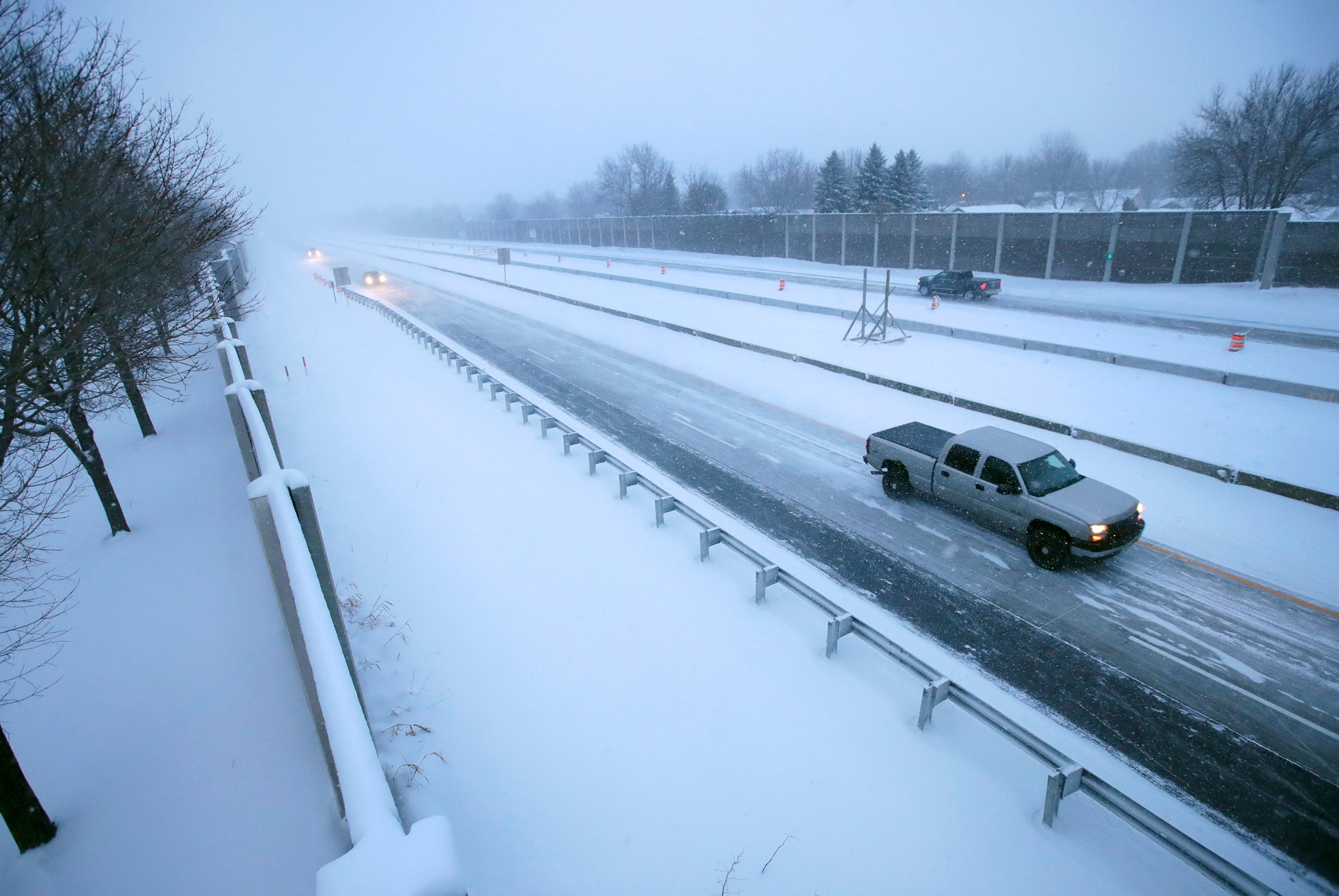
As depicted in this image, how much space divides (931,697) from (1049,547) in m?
4.32

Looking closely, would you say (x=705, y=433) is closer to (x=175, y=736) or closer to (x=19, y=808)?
(x=175, y=736)

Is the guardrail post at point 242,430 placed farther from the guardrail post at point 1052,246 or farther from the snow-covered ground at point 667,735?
the guardrail post at point 1052,246

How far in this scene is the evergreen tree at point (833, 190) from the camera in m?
60.7

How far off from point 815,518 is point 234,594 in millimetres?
9145

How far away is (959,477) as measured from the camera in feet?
36.5

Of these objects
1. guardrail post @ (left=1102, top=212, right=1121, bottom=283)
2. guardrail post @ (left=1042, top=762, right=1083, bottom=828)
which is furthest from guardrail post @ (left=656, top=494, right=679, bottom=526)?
guardrail post @ (left=1102, top=212, right=1121, bottom=283)

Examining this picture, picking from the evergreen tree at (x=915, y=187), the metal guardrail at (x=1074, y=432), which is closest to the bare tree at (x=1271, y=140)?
the evergreen tree at (x=915, y=187)

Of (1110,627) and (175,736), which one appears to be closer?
(175,736)

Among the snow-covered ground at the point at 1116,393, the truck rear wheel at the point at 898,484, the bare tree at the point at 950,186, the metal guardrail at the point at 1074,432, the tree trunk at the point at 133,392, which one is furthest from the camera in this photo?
the bare tree at the point at 950,186

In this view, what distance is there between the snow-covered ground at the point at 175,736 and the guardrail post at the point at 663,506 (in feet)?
18.8

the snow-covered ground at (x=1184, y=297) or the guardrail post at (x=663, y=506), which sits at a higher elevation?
the guardrail post at (x=663, y=506)

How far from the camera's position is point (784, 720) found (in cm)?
697

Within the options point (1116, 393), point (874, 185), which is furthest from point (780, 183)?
point (1116, 393)

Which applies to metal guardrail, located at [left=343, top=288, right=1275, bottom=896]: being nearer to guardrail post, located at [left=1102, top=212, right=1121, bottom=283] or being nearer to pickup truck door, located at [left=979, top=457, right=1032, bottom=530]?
pickup truck door, located at [left=979, top=457, right=1032, bottom=530]
